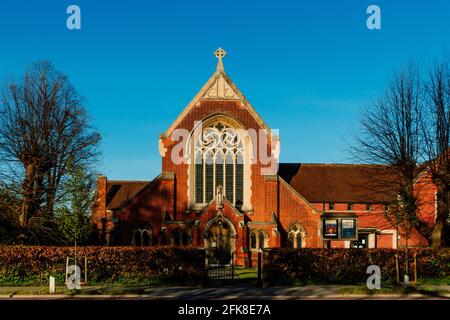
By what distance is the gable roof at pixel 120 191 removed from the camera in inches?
2140

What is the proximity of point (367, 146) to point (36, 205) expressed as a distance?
2066cm

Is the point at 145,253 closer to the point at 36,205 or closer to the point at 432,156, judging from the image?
the point at 36,205

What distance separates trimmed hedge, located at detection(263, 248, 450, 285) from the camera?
96.1 feet

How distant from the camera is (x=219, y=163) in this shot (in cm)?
4209

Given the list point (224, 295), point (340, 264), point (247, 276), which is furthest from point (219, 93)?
point (224, 295)

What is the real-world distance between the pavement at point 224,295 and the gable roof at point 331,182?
21.3m

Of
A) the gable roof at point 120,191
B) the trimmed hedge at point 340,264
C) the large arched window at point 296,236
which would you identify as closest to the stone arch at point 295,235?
the large arched window at point 296,236

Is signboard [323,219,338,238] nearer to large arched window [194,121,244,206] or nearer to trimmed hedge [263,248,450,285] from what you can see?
large arched window [194,121,244,206]

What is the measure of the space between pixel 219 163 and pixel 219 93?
5.16 meters

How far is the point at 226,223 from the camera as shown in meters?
39.8

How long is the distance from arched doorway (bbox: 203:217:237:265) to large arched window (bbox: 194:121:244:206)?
2.49 metres

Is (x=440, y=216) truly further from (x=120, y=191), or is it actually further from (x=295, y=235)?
(x=120, y=191)

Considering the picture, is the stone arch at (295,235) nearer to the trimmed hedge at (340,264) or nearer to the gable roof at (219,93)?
the gable roof at (219,93)

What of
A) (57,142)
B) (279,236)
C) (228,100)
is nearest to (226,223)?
(279,236)
